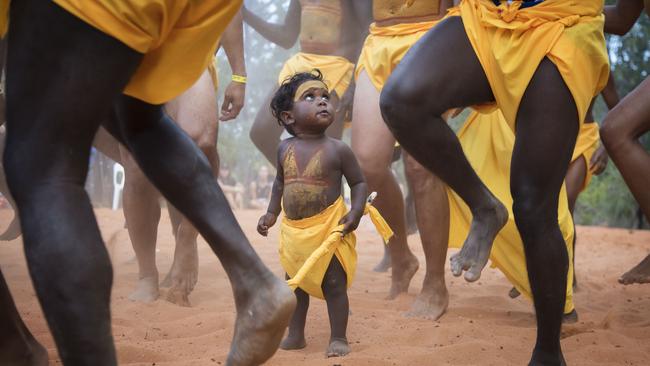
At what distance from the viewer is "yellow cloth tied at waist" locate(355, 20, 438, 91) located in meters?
4.10

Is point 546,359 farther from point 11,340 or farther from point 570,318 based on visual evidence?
point 11,340

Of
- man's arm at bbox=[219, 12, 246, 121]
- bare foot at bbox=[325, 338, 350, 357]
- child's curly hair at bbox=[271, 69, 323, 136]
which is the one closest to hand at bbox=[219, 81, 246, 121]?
man's arm at bbox=[219, 12, 246, 121]

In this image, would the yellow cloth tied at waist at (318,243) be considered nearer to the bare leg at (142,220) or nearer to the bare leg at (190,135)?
the bare leg at (190,135)

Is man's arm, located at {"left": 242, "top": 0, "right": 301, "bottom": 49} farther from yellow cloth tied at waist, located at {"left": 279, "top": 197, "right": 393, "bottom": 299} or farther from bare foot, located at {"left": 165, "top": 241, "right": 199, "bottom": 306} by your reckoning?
yellow cloth tied at waist, located at {"left": 279, "top": 197, "right": 393, "bottom": 299}

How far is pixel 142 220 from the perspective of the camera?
167 inches

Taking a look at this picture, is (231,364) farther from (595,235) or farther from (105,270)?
(595,235)

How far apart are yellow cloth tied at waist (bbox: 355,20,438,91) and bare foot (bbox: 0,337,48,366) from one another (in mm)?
2386

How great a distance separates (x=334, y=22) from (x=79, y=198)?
11.9 feet

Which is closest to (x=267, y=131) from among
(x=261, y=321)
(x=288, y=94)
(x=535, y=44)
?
(x=288, y=94)

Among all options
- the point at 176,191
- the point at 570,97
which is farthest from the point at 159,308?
the point at 570,97

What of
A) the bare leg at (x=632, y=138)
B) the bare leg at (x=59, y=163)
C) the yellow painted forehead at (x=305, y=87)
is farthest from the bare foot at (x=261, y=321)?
the bare leg at (x=632, y=138)

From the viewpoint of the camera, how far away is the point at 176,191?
1956 mm

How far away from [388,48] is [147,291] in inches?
72.1

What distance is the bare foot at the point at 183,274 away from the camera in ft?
13.3
